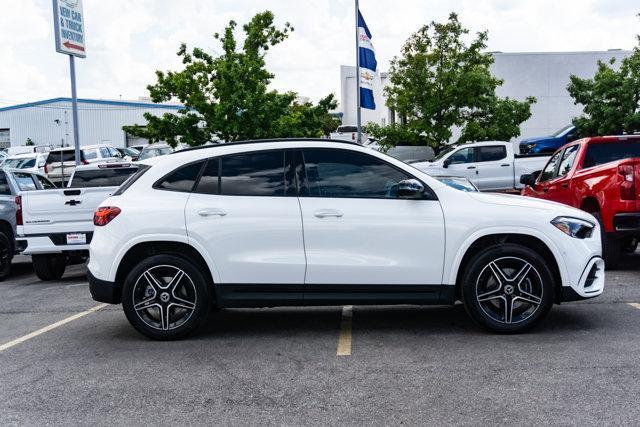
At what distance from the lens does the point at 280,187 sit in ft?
21.7

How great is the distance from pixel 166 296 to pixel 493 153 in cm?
1766

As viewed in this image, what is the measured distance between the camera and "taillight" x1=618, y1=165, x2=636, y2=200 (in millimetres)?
9281

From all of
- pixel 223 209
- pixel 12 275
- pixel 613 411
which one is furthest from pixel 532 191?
pixel 12 275

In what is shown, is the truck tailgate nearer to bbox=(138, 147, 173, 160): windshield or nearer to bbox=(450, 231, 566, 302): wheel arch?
bbox=(450, 231, 566, 302): wheel arch

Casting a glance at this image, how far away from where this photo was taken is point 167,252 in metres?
6.61

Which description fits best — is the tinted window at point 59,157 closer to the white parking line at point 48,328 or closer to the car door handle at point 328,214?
the white parking line at point 48,328

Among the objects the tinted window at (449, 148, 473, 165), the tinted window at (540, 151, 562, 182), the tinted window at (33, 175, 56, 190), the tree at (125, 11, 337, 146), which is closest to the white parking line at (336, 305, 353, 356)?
the tinted window at (540, 151, 562, 182)

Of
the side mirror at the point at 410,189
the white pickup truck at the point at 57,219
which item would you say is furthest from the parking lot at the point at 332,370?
the white pickup truck at the point at 57,219

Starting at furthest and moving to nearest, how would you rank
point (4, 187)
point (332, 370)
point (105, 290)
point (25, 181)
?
point (25, 181) < point (4, 187) < point (105, 290) < point (332, 370)

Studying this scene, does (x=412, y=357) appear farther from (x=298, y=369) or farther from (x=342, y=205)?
(x=342, y=205)

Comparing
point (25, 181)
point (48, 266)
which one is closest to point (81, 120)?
point (25, 181)

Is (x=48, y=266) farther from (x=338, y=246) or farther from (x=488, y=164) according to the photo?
(x=488, y=164)

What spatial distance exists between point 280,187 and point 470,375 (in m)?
2.42

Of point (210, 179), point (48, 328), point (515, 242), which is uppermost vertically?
point (210, 179)
